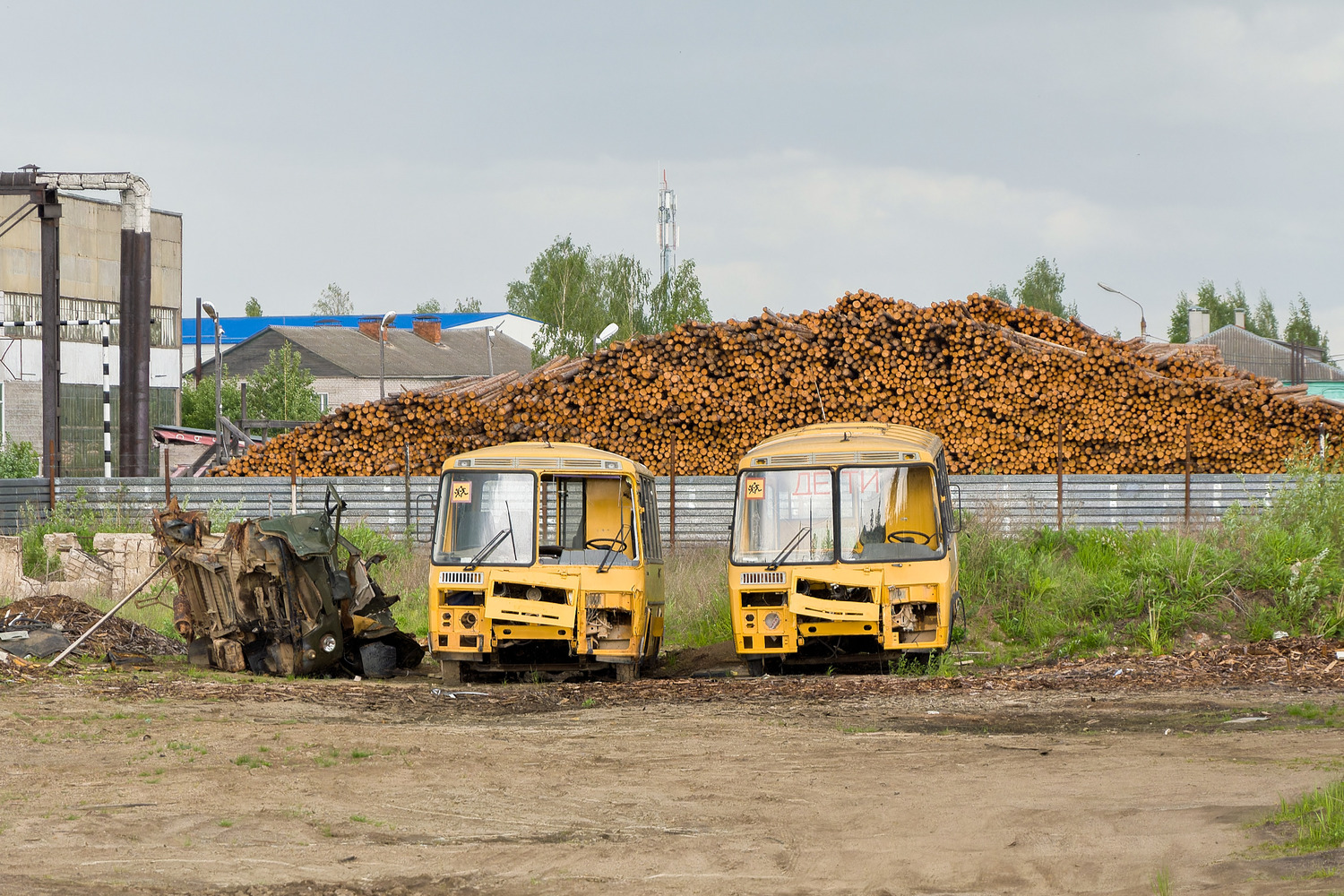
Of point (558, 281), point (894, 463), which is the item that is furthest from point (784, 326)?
point (558, 281)

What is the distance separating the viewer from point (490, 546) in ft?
44.2

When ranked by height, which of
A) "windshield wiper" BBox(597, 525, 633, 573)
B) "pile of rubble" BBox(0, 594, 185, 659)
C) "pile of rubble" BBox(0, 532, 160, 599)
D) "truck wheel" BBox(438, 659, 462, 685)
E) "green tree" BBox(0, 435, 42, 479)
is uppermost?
"green tree" BBox(0, 435, 42, 479)

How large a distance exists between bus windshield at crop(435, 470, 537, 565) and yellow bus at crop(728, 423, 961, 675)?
2.01 meters

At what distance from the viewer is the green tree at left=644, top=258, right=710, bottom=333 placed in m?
65.4

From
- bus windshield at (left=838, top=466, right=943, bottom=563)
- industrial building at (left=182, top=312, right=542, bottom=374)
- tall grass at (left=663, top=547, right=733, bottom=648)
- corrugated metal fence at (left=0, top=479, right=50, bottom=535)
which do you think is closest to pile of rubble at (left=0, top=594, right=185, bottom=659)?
tall grass at (left=663, top=547, right=733, bottom=648)

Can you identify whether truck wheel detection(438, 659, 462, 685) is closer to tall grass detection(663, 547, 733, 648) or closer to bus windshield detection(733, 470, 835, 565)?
bus windshield detection(733, 470, 835, 565)

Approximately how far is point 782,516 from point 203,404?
44.8m

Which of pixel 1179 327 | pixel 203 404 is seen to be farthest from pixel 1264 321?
pixel 203 404

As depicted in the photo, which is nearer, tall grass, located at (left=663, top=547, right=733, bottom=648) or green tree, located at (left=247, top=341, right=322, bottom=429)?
tall grass, located at (left=663, top=547, right=733, bottom=648)

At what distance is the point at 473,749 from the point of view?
9.43 metres

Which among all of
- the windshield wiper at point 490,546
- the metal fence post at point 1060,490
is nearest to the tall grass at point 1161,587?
the metal fence post at point 1060,490

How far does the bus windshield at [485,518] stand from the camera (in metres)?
13.5

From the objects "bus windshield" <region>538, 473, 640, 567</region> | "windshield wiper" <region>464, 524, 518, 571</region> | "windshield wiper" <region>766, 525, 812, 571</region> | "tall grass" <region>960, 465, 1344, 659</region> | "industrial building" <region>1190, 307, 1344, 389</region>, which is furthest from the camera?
"industrial building" <region>1190, 307, 1344, 389</region>

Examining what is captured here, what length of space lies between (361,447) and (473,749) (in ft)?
46.9
